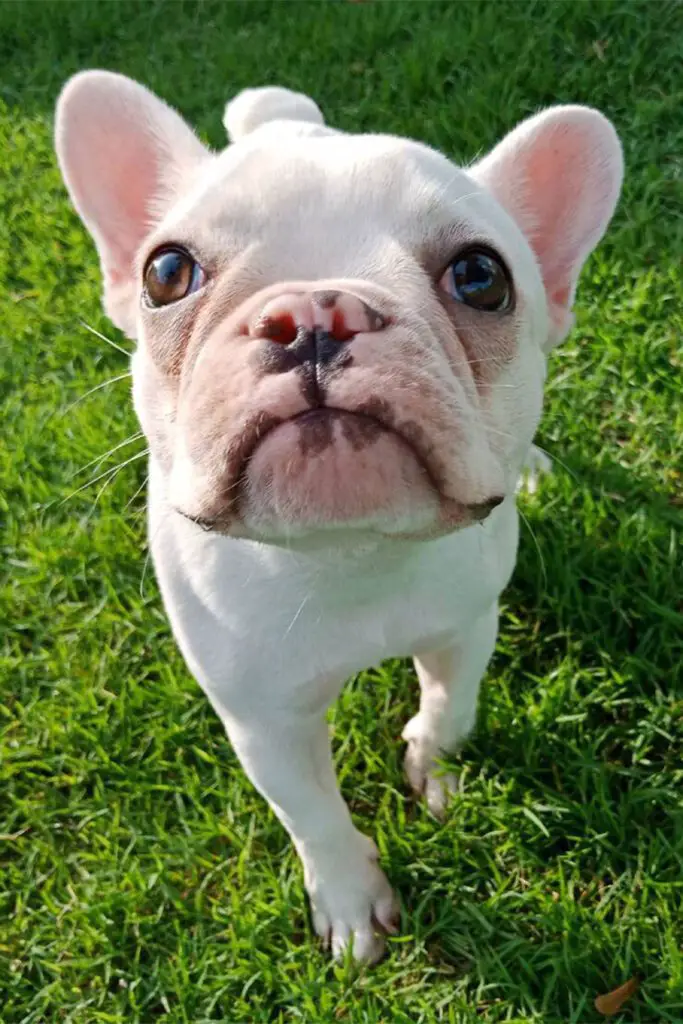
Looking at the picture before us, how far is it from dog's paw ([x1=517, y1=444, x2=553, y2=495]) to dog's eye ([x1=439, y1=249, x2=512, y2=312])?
1.60 metres

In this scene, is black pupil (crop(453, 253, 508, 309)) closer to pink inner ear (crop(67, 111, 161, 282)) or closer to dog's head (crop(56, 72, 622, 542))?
dog's head (crop(56, 72, 622, 542))

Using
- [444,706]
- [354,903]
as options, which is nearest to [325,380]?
[444,706]

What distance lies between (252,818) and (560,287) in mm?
1670

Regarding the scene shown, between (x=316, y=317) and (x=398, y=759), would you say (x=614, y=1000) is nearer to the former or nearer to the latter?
(x=398, y=759)

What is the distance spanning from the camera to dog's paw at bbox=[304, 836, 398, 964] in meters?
2.40

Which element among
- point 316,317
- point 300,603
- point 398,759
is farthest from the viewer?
point 398,759

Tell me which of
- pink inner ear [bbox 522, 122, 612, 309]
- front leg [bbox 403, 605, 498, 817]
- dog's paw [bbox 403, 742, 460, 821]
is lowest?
dog's paw [bbox 403, 742, 460, 821]

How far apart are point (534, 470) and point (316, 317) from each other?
2.09m

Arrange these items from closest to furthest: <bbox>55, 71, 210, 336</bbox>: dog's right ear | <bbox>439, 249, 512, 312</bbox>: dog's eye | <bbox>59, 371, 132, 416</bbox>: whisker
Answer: <bbox>439, 249, 512, 312</bbox>: dog's eye
<bbox>55, 71, 210, 336</bbox>: dog's right ear
<bbox>59, 371, 132, 416</bbox>: whisker

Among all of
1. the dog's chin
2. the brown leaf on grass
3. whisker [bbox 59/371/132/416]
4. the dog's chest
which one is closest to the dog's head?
the dog's chin

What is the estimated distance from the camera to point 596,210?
202cm

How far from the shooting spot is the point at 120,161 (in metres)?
1.98

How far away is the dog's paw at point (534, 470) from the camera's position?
10.5ft

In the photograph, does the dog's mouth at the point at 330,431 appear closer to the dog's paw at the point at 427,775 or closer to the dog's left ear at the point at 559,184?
the dog's left ear at the point at 559,184
